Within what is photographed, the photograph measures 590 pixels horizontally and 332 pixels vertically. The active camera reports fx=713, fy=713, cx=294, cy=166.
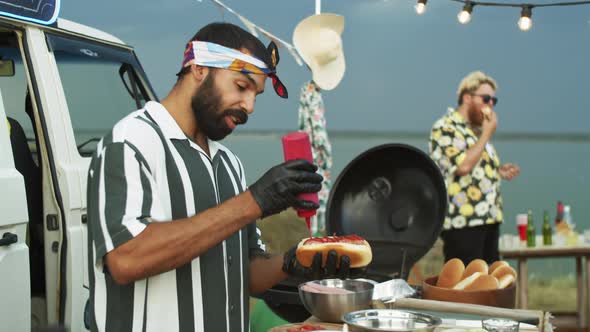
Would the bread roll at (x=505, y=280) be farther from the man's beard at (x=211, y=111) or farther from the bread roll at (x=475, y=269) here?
the man's beard at (x=211, y=111)

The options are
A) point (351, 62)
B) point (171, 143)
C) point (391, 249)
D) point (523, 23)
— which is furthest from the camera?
point (351, 62)

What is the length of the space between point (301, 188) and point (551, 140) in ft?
38.2

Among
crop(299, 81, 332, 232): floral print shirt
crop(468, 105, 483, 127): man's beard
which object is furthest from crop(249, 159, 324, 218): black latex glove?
crop(299, 81, 332, 232): floral print shirt

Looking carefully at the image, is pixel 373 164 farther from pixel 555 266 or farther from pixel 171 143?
pixel 555 266

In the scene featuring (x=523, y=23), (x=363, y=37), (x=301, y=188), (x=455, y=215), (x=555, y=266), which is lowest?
(x=555, y=266)

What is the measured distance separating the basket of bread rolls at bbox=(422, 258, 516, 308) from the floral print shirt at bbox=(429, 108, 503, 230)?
7.53ft

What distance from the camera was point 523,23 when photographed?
6.42 m

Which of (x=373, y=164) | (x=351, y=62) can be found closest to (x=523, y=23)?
(x=373, y=164)

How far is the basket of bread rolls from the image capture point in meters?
2.35

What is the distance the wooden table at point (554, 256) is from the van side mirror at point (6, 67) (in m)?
4.03

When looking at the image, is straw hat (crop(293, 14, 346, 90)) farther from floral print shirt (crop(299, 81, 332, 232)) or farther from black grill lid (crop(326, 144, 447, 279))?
floral print shirt (crop(299, 81, 332, 232))

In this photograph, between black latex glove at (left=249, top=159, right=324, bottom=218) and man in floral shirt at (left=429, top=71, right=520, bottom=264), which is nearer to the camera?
black latex glove at (left=249, top=159, right=324, bottom=218)

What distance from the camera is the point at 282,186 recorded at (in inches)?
68.1

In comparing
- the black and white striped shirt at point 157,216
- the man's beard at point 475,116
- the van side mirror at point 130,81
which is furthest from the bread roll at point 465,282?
the man's beard at point 475,116
